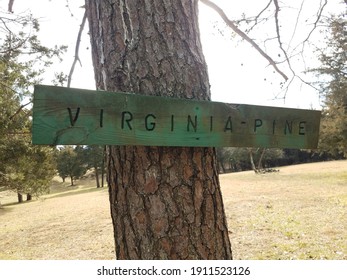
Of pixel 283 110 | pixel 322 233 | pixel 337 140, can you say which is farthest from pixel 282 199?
pixel 283 110

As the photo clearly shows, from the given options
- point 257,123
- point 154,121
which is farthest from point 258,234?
point 154,121

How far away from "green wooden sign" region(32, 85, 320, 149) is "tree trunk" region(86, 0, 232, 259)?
0.14 m

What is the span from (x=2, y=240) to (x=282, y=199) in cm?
1177

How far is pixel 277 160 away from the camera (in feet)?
194

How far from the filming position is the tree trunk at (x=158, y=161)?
169 centimetres

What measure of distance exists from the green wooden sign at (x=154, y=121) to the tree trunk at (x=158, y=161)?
136mm

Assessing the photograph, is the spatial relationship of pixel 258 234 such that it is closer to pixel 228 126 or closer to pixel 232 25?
pixel 232 25

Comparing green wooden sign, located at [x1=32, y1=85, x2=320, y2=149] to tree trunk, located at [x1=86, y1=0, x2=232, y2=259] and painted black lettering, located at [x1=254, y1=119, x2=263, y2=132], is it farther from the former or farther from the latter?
tree trunk, located at [x1=86, y1=0, x2=232, y2=259]

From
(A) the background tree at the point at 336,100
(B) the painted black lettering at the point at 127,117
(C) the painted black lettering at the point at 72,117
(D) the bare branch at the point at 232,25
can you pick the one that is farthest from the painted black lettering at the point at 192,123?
(A) the background tree at the point at 336,100

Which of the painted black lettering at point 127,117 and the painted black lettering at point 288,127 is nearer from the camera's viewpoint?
the painted black lettering at point 127,117

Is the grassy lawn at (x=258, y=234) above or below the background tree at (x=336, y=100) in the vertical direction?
below

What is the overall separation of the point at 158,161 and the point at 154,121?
0.23m

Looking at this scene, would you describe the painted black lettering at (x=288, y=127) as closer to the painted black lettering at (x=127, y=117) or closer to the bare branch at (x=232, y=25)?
the painted black lettering at (x=127, y=117)
